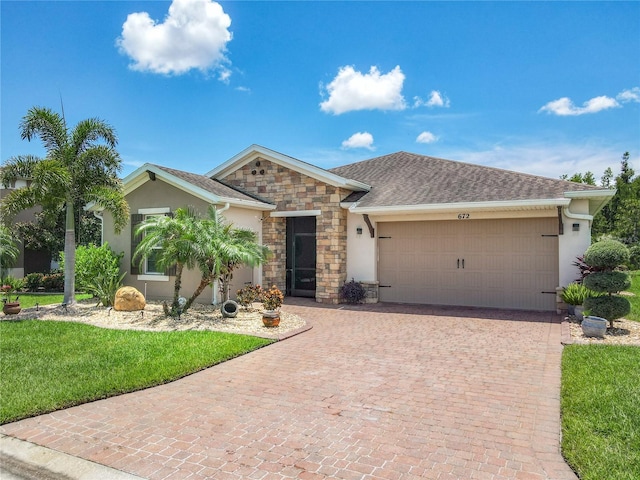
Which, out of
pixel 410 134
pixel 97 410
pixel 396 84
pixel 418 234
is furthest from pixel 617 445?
pixel 410 134

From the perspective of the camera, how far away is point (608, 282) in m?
8.79

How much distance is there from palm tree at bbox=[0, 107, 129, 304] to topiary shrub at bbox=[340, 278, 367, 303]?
22.9 feet

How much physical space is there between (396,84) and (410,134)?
13.1 ft

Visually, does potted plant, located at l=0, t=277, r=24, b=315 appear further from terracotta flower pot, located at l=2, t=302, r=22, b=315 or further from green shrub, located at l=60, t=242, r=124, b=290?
green shrub, located at l=60, t=242, r=124, b=290

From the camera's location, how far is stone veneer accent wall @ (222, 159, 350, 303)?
13742 mm

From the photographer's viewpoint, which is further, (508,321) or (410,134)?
(410,134)

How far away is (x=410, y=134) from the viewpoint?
64.0 feet

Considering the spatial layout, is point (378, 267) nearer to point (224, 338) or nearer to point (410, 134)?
point (224, 338)

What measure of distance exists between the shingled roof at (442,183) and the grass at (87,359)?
724 cm

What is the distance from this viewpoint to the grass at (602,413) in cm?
368

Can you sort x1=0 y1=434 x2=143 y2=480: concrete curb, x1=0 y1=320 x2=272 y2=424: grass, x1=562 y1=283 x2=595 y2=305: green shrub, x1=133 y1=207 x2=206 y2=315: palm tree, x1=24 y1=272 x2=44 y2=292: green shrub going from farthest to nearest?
x1=24 y1=272 x2=44 y2=292: green shrub < x1=562 y1=283 x2=595 y2=305: green shrub < x1=133 y1=207 x2=206 y2=315: palm tree < x1=0 y1=320 x2=272 y2=424: grass < x1=0 y1=434 x2=143 y2=480: concrete curb

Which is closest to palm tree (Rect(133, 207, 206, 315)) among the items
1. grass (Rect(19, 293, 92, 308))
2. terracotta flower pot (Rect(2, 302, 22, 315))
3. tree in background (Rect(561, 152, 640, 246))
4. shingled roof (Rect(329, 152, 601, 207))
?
terracotta flower pot (Rect(2, 302, 22, 315))

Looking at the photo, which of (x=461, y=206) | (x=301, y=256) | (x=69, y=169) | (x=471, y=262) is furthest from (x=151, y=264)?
(x=471, y=262)

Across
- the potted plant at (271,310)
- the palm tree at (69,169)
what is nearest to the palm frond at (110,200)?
the palm tree at (69,169)
